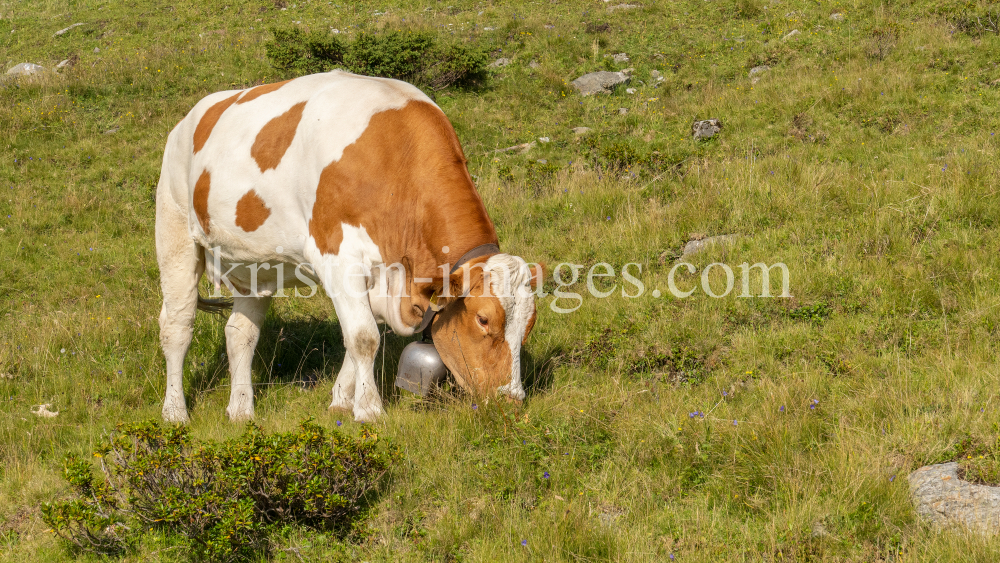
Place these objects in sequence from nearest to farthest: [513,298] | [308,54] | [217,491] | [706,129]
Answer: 1. [217,491]
2. [513,298]
3. [706,129]
4. [308,54]

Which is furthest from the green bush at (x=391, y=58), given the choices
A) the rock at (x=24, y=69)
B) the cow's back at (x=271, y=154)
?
the cow's back at (x=271, y=154)

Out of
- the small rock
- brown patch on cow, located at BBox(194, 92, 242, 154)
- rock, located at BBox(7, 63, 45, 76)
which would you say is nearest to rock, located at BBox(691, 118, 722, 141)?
brown patch on cow, located at BBox(194, 92, 242, 154)

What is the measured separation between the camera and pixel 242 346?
6246mm

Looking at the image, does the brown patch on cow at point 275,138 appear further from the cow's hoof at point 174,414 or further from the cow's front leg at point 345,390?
the cow's hoof at point 174,414

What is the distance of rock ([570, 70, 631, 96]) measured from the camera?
13.0m

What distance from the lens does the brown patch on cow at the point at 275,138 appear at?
543 centimetres

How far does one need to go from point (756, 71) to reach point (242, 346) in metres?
9.89

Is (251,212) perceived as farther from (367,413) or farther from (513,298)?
(513,298)

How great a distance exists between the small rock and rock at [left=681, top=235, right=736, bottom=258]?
215 inches

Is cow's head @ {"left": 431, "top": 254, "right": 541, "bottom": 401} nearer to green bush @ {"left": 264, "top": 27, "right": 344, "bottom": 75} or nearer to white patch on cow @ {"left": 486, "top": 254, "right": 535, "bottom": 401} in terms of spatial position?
white patch on cow @ {"left": 486, "top": 254, "right": 535, "bottom": 401}

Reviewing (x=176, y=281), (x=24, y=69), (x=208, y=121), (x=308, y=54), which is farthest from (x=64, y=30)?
(x=176, y=281)

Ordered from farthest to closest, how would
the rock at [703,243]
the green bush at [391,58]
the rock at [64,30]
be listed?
the rock at [64,30] < the green bush at [391,58] < the rock at [703,243]

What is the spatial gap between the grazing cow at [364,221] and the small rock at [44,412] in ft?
2.56

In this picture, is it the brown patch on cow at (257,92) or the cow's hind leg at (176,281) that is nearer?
the brown patch on cow at (257,92)
